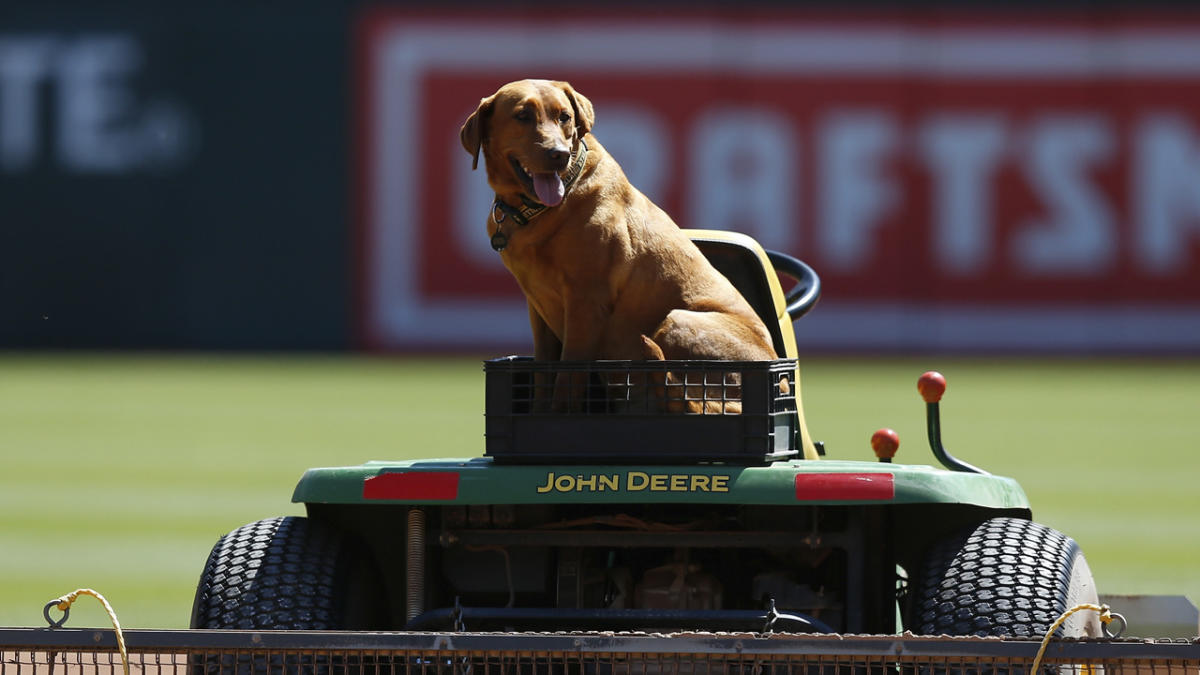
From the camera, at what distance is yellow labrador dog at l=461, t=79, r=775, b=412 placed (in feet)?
18.5

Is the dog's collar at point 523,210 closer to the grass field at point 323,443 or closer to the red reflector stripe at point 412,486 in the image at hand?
the red reflector stripe at point 412,486

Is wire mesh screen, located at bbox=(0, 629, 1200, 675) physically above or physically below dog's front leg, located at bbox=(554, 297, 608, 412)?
below

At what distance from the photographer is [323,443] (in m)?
17.0

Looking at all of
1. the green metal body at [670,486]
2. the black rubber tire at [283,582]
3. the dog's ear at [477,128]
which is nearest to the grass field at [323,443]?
the black rubber tire at [283,582]

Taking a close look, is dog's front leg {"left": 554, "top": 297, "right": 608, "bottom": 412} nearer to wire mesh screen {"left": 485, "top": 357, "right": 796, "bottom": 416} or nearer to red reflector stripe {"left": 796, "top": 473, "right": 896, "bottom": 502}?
wire mesh screen {"left": 485, "top": 357, "right": 796, "bottom": 416}

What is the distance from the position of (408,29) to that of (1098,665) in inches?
1112

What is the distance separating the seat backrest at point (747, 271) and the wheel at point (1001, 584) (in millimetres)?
1348

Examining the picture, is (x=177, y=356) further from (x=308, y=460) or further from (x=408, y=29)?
(x=308, y=460)

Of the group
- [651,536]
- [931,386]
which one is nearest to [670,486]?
[651,536]

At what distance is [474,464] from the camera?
5.15 meters

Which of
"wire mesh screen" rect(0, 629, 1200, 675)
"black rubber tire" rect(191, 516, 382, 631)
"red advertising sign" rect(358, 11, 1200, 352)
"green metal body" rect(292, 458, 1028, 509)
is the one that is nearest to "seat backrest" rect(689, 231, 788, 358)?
"green metal body" rect(292, 458, 1028, 509)

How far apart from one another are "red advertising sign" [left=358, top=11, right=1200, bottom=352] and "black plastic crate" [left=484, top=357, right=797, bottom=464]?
25516 millimetres

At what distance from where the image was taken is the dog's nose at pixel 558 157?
5559mm

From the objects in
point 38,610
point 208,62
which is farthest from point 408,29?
point 38,610
